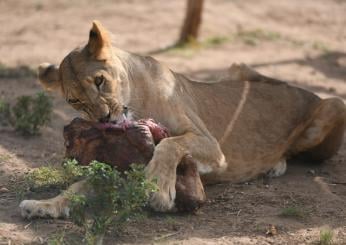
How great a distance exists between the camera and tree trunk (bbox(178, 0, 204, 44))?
10.9m

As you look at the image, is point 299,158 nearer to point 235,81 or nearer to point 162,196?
point 235,81

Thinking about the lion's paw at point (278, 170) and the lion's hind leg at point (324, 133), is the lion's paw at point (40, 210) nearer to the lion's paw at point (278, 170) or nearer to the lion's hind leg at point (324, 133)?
the lion's paw at point (278, 170)

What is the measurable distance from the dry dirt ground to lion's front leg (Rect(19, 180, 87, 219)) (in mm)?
63

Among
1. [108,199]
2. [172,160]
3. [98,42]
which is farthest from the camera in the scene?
[98,42]

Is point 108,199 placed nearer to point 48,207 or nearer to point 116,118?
point 48,207

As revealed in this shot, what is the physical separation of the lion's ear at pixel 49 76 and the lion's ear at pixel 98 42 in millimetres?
475

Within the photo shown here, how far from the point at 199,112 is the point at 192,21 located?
5.13 m

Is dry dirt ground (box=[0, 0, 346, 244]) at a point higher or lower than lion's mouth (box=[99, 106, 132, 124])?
lower

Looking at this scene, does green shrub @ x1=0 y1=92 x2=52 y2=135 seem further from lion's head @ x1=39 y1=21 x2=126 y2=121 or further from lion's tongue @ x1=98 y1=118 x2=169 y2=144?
lion's tongue @ x1=98 y1=118 x2=169 y2=144

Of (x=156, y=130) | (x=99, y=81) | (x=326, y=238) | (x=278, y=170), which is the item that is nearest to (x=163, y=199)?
(x=156, y=130)

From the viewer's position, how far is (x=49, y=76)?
570cm

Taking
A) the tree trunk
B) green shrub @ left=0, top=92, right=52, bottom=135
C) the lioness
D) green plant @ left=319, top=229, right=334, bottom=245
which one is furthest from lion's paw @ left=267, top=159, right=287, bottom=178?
the tree trunk

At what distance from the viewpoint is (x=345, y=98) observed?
A: 865 cm

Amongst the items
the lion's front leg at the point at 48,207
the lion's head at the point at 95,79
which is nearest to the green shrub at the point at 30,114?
the lion's head at the point at 95,79
